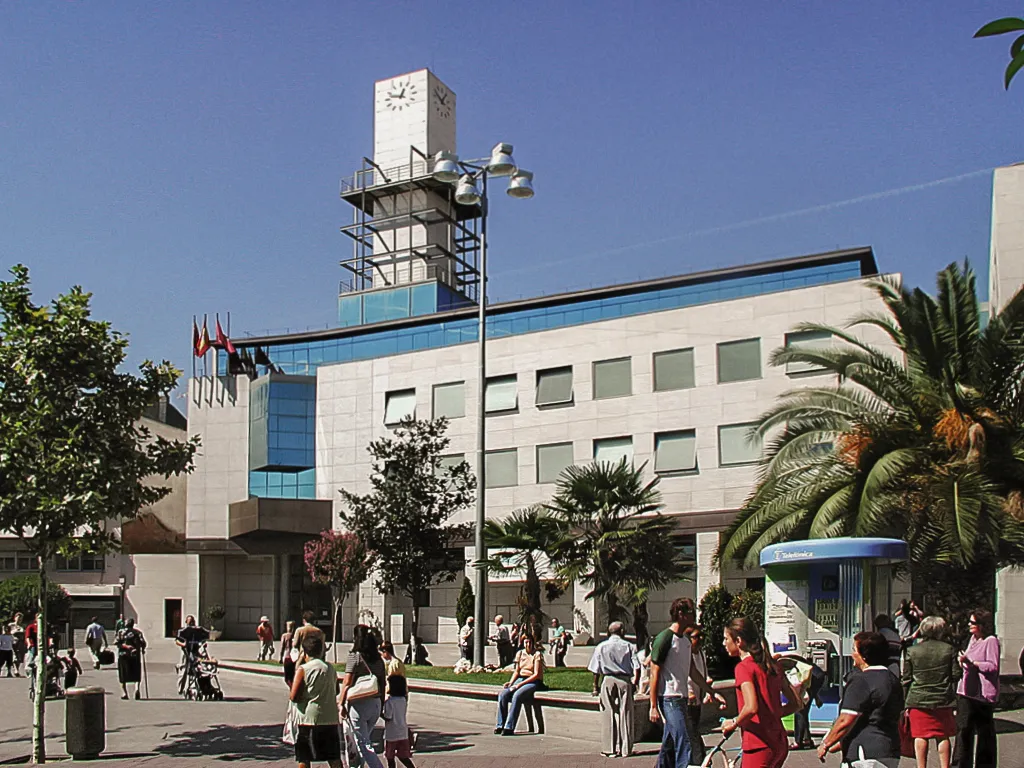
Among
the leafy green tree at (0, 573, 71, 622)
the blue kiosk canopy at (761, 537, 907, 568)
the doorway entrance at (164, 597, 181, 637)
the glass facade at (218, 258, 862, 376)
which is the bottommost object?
the doorway entrance at (164, 597, 181, 637)

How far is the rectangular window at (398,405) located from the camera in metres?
48.0

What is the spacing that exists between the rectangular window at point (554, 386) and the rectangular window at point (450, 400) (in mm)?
3422

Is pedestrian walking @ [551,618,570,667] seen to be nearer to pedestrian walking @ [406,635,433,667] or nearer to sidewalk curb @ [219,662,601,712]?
pedestrian walking @ [406,635,433,667]

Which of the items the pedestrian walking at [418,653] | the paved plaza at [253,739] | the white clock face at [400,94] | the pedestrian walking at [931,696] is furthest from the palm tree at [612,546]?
the white clock face at [400,94]

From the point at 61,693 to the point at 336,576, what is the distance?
10.9m

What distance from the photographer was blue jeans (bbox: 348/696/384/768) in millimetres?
11148

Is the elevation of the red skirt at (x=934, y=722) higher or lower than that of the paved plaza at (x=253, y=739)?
higher

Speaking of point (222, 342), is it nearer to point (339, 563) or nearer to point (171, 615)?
point (171, 615)

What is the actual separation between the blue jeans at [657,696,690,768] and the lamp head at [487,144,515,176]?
1701 centimetres

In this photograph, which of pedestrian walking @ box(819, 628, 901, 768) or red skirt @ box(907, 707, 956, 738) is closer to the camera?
pedestrian walking @ box(819, 628, 901, 768)

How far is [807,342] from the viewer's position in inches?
1535

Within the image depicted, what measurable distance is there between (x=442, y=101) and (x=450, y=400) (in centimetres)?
3500

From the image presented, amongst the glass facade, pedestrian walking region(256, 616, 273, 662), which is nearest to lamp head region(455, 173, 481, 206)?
pedestrian walking region(256, 616, 273, 662)

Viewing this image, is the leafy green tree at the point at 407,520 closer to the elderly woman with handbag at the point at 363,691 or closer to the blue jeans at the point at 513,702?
the blue jeans at the point at 513,702
